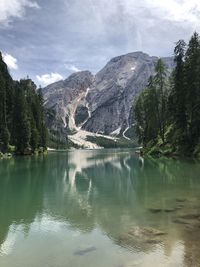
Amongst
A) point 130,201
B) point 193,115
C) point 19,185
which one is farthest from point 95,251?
point 193,115

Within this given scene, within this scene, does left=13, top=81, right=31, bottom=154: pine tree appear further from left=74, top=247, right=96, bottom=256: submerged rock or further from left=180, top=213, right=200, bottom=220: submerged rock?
left=74, top=247, right=96, bottom=256: submerged rock

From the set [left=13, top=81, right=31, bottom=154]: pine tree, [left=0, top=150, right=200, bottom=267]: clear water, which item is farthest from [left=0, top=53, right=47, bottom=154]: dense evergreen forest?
[left=0, top=150, right=200, bottom=267]: clear water

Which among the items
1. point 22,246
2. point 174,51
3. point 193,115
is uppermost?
point 174,51

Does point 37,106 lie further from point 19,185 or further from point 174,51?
point 19,185

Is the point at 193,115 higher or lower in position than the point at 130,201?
higher

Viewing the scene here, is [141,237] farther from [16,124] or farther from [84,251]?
[16,124]

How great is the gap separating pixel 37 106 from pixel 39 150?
1676cm

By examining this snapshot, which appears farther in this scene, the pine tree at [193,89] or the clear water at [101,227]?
the pine tree at [193,89]

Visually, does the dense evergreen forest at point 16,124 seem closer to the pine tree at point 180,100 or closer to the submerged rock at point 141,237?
the pine tree at point 180,100

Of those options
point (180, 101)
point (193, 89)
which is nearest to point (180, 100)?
point (180, 101)

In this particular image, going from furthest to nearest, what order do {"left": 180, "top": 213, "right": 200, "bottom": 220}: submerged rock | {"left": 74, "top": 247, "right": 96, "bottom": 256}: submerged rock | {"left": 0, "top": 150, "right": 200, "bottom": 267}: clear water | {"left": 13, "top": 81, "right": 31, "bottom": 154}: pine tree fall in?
{"left": 13, "top": 81, "right": 31, "bottom": 154}: pine tree → {"left": 180, "top": 213, "right": 200, "bottom": 220}: submerged rock → {"left": 74, "top": 247, "right": 96, "bottom": 256}: submerged rock → {"left": 0, "top": 150, "right": 200, "bottom": 267}: clear water

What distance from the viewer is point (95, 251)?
47.5 feet

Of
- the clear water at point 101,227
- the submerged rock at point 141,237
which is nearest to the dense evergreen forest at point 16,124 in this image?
the clear water at point 101,227

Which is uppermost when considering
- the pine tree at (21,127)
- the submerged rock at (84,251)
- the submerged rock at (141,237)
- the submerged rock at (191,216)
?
the pine tree at (21,127)
